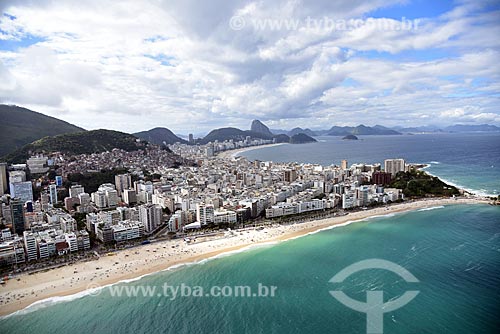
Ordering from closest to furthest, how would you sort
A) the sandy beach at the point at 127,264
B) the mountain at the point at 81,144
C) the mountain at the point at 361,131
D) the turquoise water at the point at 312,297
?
the turquoise water at the point at 312,297 → the sandy beach at the point at 127,264 → the mountain at the point at 81,144 → the mountain at the point at 361,131

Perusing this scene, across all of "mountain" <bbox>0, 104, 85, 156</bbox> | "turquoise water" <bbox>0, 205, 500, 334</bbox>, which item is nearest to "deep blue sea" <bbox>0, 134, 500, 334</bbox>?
"turquoise water" <bbox>0, 205, 500, 334</bbox>

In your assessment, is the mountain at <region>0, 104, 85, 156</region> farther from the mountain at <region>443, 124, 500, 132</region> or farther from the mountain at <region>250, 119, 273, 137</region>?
the mountain at <region>443, 124, 500, 132</region>

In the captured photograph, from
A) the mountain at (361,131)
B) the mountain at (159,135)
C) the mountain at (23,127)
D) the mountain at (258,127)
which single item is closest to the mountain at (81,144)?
the mountain at (23,127)

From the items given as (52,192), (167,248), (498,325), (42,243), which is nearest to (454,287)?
(498,325)

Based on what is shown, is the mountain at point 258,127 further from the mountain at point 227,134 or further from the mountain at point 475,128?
the mountain at point 475,128

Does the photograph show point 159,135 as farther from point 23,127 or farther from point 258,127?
point 258,127

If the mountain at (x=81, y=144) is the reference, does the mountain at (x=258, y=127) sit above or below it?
above
